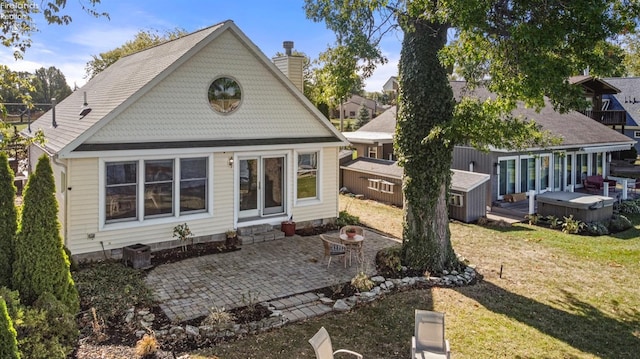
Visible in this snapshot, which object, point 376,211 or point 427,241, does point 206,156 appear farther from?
point 376,211

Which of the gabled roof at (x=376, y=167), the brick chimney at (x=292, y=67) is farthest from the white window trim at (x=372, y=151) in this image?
the brick chimney at (x=292, y=67)

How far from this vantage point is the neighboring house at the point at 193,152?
1183 cm

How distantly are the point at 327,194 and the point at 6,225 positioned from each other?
10262mm

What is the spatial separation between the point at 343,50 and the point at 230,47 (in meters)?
3.60

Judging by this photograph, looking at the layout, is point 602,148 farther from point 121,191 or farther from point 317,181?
point 121,191

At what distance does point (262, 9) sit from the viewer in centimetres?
1881

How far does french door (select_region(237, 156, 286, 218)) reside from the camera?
1459cm

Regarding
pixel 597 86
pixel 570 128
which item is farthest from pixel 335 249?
pixel 597 86

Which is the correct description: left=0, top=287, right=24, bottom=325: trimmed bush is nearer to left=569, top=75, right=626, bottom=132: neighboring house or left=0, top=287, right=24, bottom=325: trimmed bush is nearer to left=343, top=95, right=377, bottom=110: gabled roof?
left=569, top=75, right=626, bottom=132: neighboring house

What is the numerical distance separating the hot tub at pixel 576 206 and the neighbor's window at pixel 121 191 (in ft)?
52.0

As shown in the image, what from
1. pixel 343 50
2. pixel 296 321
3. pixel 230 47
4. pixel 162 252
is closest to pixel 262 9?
pixel 230 47

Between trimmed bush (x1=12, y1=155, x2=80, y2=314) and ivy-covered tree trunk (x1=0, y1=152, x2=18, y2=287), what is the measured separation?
8.1 inches

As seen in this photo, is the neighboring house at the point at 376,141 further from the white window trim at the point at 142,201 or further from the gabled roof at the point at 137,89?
the white window trim at the point at 142,201

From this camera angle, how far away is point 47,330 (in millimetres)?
6852
